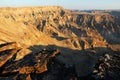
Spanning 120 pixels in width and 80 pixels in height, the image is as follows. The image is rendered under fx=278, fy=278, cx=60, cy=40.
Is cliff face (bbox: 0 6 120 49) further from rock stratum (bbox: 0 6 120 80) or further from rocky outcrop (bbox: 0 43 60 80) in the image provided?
rocky outcrop (bbox: 0 43 60 80)

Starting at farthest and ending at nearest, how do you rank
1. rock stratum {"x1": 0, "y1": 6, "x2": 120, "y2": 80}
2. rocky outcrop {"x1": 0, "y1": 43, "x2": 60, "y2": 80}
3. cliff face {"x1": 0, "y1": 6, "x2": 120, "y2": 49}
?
1. cliff face {"x1": 0, "y1": 6, "x2": 120, "y2": 49}
2. rock stratum {"x1": 0, "y1": 6, "x2": 120, "y2": 80}
3. rocky outcrop {"x1": 0, "y1": 43, "x2": 60, "y2": 80}

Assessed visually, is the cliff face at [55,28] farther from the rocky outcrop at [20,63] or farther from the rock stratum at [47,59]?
the rocky outcrop at [20,63]

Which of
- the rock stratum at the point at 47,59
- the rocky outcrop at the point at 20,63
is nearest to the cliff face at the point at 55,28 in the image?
the rock stratum at the point at 47,59

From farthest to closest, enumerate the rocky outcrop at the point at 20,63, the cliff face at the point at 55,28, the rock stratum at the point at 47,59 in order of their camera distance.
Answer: the cliff face at the point at 55,28
the rock stratum at the point at 47,59
the rocky outcrop at the point at 20,63

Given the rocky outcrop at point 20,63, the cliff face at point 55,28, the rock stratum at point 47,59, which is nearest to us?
the rocky outcrop at point 20,63

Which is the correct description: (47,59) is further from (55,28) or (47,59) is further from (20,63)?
(55,28)

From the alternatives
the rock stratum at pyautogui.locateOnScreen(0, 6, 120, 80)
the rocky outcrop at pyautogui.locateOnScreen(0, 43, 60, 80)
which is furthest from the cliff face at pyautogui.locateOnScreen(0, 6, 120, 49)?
the rocky outcrop at pyautogui.locateOnScreen(0, 43, 60, 80)

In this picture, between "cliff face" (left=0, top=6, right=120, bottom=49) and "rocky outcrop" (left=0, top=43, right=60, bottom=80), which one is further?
"cliff face" (left=0, top=6, right=120, bottom=49)

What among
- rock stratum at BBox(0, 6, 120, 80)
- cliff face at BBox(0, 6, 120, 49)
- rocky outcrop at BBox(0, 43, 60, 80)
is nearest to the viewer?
rocky outcrop at BBox(0, 43, 60, 80)

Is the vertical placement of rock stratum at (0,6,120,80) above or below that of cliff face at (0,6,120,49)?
above

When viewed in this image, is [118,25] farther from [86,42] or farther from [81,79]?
[81,79]

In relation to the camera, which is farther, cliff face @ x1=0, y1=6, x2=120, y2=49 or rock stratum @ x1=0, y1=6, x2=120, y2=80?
cliff face @ x1=0, y1=6, x2=120, y2=49

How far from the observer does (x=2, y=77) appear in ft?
89.4

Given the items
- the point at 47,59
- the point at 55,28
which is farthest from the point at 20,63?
the point at 55,28
